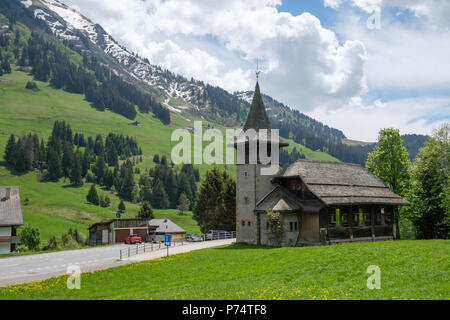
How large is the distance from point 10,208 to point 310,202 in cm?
4423

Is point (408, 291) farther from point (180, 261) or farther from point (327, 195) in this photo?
point (327, 195)

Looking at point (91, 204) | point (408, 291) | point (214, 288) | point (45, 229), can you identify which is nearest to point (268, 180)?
point (214, 288)

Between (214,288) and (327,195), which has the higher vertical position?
(327,195)

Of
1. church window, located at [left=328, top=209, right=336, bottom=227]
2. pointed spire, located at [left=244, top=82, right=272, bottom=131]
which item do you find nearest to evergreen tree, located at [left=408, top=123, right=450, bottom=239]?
church window, located at [left=328, top=209, right=336, bottom=227]

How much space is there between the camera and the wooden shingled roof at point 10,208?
51.8 metres

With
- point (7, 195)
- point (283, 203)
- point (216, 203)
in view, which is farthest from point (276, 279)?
point (7, 195)

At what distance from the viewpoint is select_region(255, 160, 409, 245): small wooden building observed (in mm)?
38469

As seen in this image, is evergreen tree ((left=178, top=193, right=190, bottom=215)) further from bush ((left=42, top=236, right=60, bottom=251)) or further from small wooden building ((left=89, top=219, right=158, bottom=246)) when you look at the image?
bush ((left=42, top=236, right=60, bottom=251))

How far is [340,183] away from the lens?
43094 mm

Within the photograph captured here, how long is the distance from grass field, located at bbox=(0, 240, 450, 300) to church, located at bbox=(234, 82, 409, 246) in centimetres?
1020

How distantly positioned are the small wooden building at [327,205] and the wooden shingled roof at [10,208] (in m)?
36.1

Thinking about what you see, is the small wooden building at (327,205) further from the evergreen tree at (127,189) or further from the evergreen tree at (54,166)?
the evergreen tree at (54,166)

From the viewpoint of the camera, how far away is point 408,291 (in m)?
14.9
